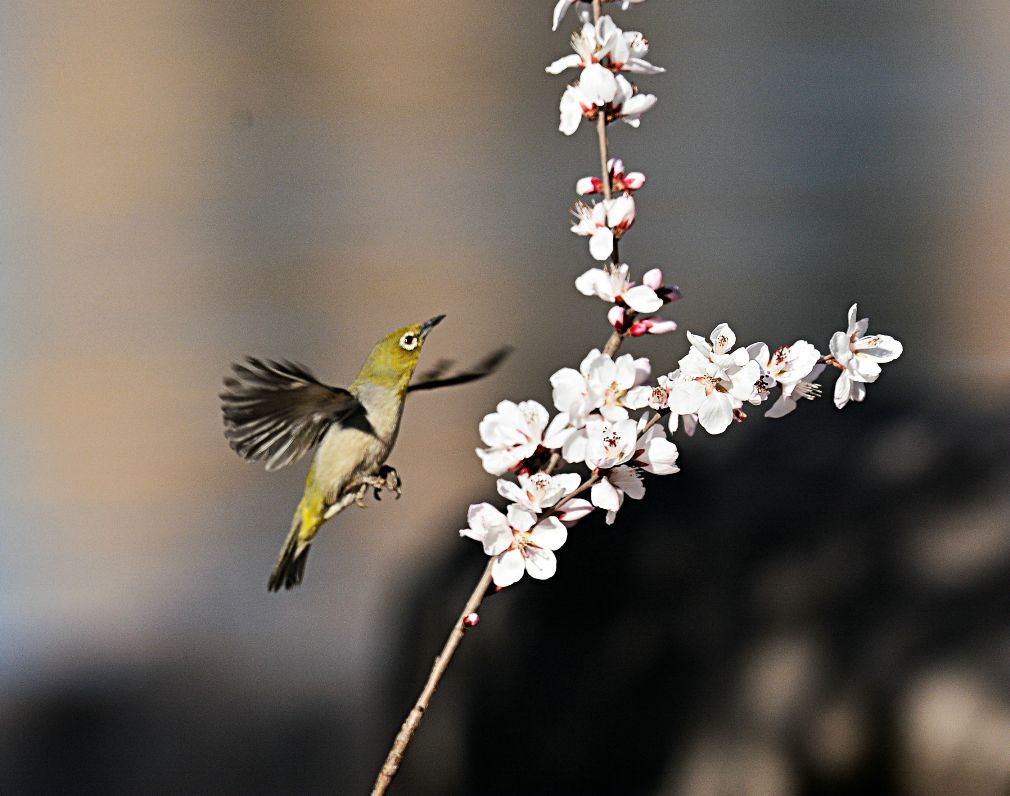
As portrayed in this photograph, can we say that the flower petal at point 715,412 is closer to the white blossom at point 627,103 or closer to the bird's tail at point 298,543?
the white blossom at point 627,103

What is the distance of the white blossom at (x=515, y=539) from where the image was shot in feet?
1.71

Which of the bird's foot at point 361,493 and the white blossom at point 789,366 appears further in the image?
the bird's foot at point 361,493

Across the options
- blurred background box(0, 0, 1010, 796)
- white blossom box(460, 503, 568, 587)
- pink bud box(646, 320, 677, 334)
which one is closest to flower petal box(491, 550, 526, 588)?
white blossom box(460, 503, 568, 587)

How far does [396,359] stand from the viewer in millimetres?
746

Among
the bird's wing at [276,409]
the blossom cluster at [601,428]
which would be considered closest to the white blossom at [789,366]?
the blossom cluster at [601,428]

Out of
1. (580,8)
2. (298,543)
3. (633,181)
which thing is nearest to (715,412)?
(633,181)

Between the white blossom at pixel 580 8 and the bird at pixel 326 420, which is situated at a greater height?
the white blossom at pixel 580 8

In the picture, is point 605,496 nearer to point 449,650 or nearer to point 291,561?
point 449,650

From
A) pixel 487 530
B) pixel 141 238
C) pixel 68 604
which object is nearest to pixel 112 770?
pixel 68 604

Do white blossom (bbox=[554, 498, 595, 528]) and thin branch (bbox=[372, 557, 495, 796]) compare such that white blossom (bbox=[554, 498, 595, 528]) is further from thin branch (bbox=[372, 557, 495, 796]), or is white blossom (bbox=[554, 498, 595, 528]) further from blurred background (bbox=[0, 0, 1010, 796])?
blurred background (bbox=[0, 0, 1010, 796])

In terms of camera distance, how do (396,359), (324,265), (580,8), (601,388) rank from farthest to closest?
(324,265)
(396,359)
(580,8)
(601,388)

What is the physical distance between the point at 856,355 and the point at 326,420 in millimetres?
297

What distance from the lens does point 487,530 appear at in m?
0.52

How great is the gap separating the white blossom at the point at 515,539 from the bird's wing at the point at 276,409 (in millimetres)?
120
